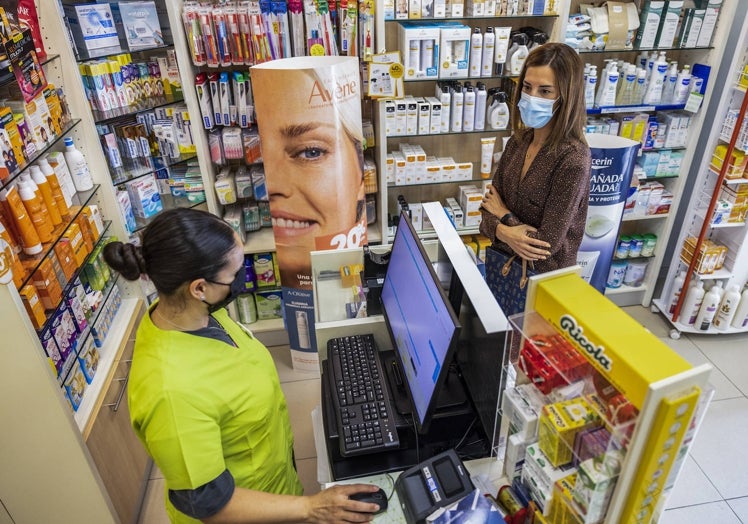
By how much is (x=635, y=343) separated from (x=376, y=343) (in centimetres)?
110

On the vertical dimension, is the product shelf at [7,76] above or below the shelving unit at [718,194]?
above

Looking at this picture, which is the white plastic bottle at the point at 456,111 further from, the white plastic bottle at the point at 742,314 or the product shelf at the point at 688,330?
the white plastic bottle at the point at 742,314

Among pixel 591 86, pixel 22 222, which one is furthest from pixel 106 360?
pixel 591 86

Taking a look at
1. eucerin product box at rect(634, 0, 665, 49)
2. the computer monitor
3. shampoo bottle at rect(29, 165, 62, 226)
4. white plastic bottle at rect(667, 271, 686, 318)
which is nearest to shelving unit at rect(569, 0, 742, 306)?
eucerin product box at rect(634, 0, 665, 49)

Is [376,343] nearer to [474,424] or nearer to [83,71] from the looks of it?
[474,424]

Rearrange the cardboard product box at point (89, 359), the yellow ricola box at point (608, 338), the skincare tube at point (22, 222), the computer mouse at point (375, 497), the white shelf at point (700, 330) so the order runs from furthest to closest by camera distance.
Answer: the white shelf at point (700, 330)
the cardboard product box at point (89, 359)
the skincare tube at point (22, 222)
the computer mouse at point (375, 497)
the yellow ricola box at point (608, 338)

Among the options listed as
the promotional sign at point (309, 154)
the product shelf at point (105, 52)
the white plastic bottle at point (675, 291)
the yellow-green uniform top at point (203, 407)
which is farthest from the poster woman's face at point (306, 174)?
the white plastic bottle at point (675, 291)

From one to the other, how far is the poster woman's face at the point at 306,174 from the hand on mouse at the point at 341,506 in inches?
69.2

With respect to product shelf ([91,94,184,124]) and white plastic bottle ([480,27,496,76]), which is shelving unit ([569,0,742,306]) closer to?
white plastic bottle ([480,27,496,76])

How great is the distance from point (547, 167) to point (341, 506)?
59.3 inches

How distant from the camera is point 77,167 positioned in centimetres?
251

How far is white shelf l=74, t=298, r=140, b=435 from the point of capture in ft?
7.34

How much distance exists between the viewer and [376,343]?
193 cm

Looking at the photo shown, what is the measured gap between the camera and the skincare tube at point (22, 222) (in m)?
1.93
